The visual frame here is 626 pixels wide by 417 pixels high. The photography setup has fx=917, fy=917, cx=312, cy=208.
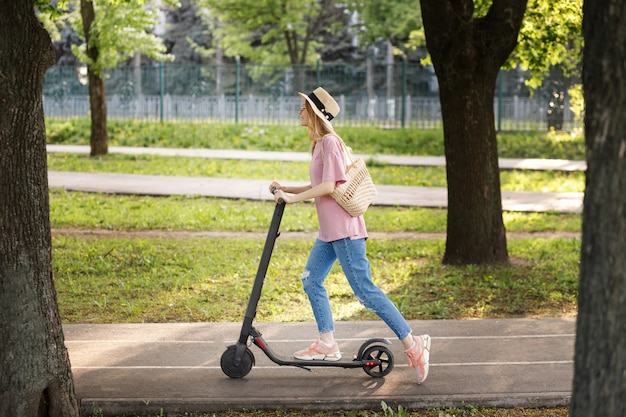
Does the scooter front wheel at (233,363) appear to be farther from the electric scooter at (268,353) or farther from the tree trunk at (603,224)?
the tree trunk at (603,224)

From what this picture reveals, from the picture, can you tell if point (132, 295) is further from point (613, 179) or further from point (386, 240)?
point (613, 179)

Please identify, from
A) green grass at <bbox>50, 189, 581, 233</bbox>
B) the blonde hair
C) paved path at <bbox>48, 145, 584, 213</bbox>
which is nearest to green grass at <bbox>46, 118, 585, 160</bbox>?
paved path at <bbox>48, 145, 584, 213</bbox>

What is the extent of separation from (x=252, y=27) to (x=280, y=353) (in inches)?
1250

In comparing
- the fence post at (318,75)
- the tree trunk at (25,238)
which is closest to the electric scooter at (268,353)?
the tree trunk at (25,238)

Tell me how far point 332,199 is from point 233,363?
1.31 m

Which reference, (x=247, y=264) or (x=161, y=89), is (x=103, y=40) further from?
(x=247, y=264)

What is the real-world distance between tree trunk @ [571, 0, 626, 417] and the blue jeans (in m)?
2.44

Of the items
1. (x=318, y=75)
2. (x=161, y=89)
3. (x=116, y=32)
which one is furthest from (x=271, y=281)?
(x=161, y=89)

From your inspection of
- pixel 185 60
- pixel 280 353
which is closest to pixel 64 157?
pixel 280 353

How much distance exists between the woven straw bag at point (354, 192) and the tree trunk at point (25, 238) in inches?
75.2

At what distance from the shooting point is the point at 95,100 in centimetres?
2459

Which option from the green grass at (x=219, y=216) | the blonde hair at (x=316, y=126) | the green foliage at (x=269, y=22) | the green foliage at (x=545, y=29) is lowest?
the green grass at (x=219, y=216)

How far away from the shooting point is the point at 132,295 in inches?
373

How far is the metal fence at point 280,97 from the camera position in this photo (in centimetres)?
3095
